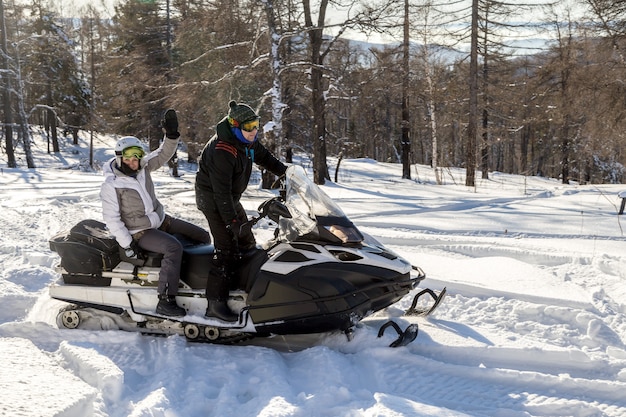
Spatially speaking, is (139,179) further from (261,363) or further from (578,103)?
(578,103)

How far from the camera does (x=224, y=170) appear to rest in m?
3.77

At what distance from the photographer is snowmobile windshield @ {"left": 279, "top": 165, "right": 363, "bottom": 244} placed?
150 inches

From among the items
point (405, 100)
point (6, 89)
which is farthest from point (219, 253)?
point (6, 89)

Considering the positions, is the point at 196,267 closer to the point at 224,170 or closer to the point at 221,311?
the point at 221,311

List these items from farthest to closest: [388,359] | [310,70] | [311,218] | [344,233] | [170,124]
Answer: [310,70] < [170,124] < [311,218] < [344,233] < [388,359]

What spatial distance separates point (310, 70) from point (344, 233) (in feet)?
41.0

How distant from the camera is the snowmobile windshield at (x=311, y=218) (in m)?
3.81

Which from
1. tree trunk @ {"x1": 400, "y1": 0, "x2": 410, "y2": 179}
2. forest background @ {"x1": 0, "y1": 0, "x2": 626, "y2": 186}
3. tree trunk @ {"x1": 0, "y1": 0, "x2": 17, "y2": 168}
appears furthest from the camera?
tree trunk @ {"x1": 0, "y1": 0, "x2": 17, "y2": 168}

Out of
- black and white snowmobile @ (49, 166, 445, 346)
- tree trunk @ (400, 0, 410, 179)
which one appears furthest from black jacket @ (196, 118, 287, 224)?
tree trunk @ (400, 0, 410, 179)

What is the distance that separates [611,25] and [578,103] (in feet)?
12.8

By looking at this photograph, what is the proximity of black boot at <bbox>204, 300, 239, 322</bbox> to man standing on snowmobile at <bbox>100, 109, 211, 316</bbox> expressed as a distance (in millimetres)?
259

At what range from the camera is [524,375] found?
3.38 m

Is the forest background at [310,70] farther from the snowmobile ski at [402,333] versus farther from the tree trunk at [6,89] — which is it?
the snowmobile ski at [402,333]

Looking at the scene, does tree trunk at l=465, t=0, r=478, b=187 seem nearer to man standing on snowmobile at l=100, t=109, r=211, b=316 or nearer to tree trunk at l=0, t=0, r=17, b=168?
man standing on snowmobile at l=100, t=109, r=211, b=316
